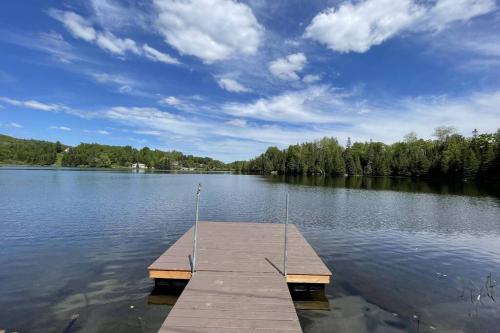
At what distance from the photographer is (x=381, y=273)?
468 inches

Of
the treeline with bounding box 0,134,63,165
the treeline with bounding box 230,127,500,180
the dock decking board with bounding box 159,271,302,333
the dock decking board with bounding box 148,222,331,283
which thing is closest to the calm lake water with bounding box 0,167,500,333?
the dock decking board with bounding box 148,222,331,283

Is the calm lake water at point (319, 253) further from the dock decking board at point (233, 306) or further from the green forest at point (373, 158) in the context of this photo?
the green forest at point (373, 158)

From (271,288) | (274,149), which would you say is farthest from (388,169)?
(271,288)

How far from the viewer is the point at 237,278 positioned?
8.65m

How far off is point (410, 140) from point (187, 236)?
135 meters

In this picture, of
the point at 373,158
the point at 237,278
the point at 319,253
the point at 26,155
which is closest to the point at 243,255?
the point at 237,278

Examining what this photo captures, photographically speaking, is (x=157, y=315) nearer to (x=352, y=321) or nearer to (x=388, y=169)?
(x=352, y=321)

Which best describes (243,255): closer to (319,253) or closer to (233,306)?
(233,306)

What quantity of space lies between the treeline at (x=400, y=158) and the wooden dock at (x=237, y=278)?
310 feet

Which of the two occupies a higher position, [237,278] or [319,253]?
[237,278]

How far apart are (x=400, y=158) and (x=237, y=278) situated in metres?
120

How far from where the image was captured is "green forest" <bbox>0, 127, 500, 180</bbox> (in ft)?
289

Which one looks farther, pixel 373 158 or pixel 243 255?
pixel 373 158

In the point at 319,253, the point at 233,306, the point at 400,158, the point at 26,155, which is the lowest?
the point at 319,253
